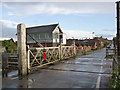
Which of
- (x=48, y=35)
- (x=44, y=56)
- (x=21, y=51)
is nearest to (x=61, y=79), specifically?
(x=21, y=51)

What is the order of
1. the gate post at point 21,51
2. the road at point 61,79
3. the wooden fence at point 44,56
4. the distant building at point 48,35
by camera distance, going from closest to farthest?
the road at point 61,79 < the gate post at point 21,51 < the wooden fence at point 44,56 < the distant building at point 48,35

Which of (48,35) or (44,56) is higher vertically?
(48,35)

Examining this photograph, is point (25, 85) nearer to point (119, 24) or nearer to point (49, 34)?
point (119, 24)

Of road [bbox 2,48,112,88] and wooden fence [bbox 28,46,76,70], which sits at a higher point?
wooden fence [bbox 28,46,76,70]

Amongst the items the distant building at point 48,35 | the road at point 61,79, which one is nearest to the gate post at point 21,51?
the road at point 61,79

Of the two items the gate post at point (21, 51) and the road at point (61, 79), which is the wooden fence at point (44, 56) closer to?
the gate post at point (21, 51)

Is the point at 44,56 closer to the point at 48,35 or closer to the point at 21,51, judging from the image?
the point at 21,51

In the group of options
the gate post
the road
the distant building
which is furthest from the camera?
the distant building

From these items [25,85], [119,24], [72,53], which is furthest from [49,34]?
[25,85]

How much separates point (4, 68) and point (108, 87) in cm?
761

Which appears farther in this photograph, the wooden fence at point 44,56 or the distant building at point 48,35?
the distant building at point 48,35

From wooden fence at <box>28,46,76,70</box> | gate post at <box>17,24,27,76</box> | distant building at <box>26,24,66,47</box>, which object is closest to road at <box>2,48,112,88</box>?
gate post at <box>17,24,27,76</box>

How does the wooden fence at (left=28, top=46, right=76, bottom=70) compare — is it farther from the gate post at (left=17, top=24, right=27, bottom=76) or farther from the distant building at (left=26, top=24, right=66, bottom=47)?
the distant building at (left=26, top=24, right=66, bottom=47)

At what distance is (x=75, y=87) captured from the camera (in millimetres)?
5062
